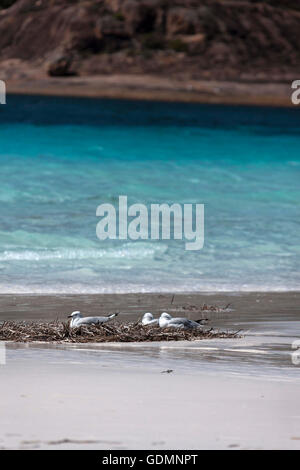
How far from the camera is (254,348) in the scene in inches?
265

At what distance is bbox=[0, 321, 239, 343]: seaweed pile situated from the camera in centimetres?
680

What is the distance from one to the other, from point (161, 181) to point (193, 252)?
290 inches

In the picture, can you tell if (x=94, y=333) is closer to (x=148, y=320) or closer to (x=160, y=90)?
(x=148, y=320)

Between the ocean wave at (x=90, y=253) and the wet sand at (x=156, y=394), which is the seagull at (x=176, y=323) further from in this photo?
the ocean wave at (x=90, y=253)

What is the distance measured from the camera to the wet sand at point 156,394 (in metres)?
4.39

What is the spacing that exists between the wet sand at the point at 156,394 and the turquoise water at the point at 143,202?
8.52 ft

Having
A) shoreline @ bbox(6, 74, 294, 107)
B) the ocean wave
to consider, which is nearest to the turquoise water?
the ocean wave

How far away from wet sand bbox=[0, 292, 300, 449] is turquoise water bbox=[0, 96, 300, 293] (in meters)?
2.60

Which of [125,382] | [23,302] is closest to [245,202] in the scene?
[23,302]

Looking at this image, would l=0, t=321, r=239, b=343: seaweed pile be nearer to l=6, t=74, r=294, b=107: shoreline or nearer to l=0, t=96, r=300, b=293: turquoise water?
l=0, t=96, r=300, b=293: turquoise water

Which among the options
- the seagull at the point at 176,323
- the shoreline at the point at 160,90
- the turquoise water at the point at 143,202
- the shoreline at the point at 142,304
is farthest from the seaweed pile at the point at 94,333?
the shoreline at the point at 160,90

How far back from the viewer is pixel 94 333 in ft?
22.9

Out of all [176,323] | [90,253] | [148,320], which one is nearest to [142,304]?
[148,320]

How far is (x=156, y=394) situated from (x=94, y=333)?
181 centimetres
